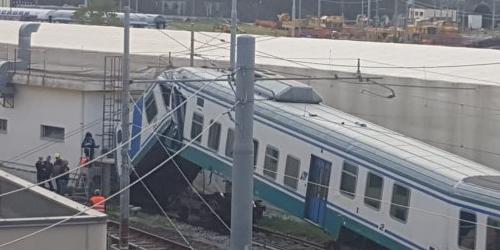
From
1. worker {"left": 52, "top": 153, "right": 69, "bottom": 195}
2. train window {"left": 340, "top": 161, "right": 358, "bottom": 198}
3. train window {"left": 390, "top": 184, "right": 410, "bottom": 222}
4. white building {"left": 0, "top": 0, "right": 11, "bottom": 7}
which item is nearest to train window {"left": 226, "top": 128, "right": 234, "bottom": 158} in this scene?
train window {"left": 340, "top": 161, "right": 358, "bottom": 198}

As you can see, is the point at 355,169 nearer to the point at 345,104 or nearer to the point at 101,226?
the point at 101,226

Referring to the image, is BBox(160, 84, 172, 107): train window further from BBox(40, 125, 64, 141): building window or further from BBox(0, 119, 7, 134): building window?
BBox(0, 119, 7, 134): building window

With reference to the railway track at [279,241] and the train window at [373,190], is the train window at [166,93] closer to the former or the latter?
the railway track at [279,241]

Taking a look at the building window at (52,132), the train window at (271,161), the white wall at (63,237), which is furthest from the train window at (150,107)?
the white wall at (63,237)

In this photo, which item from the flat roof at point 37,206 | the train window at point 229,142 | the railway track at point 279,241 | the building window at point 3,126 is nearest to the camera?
→ the flat roof at point 37,206

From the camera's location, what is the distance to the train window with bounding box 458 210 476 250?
16797 millimetres

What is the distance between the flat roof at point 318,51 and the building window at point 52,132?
13.8ft

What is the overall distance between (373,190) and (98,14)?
148 ft

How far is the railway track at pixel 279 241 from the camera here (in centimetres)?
2256

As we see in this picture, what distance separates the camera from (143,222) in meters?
25.8

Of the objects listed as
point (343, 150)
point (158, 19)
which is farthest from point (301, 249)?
point (158, 19)

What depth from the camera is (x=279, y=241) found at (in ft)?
76.5

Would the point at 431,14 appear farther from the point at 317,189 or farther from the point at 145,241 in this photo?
the point at 317,189

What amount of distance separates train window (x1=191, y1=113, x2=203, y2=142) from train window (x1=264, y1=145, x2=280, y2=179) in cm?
227
